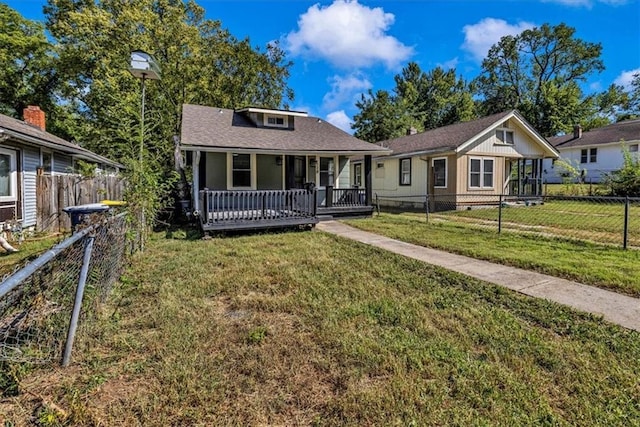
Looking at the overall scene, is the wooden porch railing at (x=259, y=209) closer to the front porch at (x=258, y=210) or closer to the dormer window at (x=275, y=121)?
the front porch at (x=258, y=210)

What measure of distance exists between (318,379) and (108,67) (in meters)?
24.8

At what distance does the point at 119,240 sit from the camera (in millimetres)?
4852

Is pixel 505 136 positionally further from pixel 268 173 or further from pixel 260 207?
pixel 260 207

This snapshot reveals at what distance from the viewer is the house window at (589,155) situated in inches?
1113

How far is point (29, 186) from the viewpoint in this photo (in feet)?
31.7

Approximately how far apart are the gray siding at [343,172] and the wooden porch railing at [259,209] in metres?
4.31

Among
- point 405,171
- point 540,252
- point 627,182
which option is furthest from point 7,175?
point 627,182

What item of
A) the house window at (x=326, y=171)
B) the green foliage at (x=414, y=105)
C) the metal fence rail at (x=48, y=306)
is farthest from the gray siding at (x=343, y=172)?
the green foliage at (x=414, y=105)

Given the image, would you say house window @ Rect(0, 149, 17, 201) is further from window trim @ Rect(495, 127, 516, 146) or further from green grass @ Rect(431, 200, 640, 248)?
window trim @ Rect(495, 127, 516, 146)

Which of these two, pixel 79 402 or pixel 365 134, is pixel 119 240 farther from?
pixel 365 134

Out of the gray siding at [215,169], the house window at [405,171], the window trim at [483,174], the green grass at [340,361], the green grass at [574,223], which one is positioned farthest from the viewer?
the house window at [405,171]

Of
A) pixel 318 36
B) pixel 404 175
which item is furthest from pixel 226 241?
pixel 318 36

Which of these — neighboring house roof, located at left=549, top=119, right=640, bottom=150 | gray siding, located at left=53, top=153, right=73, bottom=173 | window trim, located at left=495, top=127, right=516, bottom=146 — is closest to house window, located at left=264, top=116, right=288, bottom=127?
gray siding, located at left=53, top=153, right=73, bottom=173

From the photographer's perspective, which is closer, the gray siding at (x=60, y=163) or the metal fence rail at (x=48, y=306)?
the metal fence rail at (x=48, y=306)
